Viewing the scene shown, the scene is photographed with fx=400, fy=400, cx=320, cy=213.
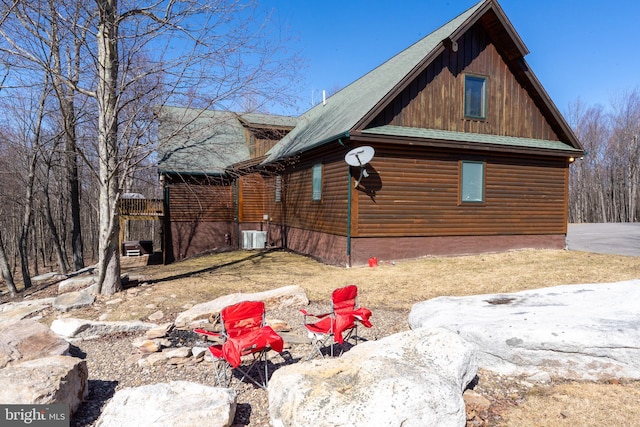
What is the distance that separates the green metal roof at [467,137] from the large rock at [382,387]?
8.46 meters

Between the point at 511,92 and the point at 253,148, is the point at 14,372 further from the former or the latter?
the point at 253,148

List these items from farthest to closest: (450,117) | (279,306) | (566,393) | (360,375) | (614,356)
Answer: (450,117) < (279,306) < (614,356) < (566,393) < (360,375)

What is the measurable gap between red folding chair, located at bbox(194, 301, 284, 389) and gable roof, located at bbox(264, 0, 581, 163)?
7.58 metres

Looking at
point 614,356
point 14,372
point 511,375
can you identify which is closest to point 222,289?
point 14,372

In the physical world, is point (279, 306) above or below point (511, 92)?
below

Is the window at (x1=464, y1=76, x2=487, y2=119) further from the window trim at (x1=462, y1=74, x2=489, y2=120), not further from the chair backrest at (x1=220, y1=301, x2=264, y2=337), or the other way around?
the chair backrest at (x1=220, y1=301, x2=264, y2=337)

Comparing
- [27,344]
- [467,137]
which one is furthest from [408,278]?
[27,344]

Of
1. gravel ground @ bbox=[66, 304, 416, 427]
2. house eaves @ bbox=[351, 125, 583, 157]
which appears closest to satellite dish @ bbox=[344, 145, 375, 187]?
house eaves @ bbox=[351, 125, 583, 157]

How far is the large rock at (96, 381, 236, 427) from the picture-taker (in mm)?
3086

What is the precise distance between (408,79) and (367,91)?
308 cm

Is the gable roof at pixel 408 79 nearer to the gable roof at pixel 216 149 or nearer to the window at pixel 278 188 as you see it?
the window at pixel 278 188

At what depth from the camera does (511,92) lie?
1384cm

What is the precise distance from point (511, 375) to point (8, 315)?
29.1ft

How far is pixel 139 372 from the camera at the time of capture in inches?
186
